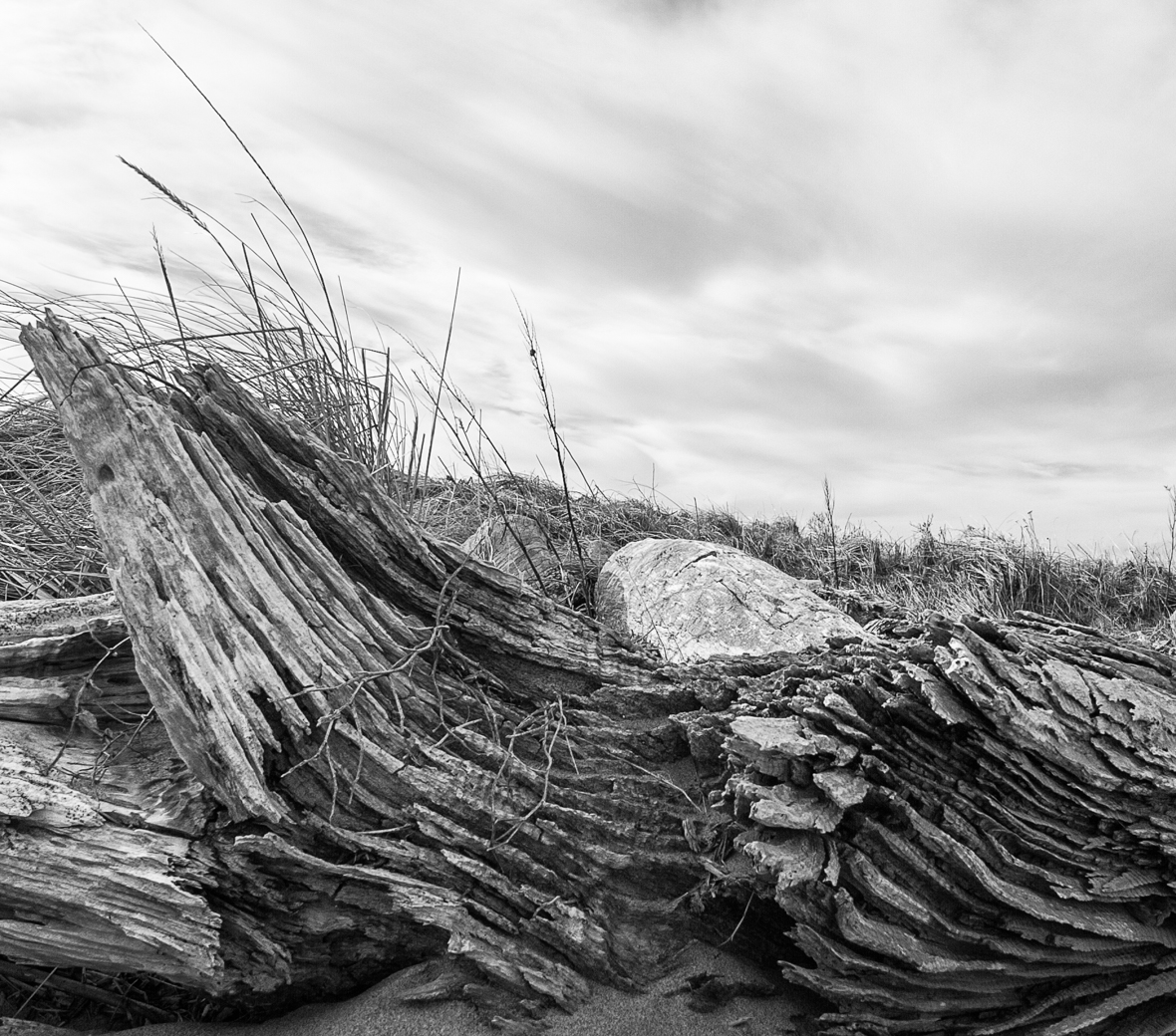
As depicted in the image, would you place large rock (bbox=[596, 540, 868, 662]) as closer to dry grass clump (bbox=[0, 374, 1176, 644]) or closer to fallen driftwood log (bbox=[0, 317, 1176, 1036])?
dry grass clump (bbox=[0, 374, 1176, 644])

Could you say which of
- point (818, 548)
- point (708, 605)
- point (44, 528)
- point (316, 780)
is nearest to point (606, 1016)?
point (316, 780)

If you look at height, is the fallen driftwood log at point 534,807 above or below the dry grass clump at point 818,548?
below

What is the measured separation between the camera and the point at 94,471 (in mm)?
3059

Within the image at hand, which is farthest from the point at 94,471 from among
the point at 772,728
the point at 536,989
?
the point at 772,728

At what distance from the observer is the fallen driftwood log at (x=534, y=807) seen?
2689 millimetres

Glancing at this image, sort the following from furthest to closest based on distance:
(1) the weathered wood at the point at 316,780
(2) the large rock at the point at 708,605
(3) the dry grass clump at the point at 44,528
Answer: (2) the large rock at the point at 708,605 → (3) the dry grass clump at the point at 44,528 → (1) the weathered wood at the point at 316,780

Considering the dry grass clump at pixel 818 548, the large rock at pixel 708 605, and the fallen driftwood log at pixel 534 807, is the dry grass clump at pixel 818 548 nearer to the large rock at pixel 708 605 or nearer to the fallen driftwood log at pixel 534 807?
the large rock at pixel 708 605

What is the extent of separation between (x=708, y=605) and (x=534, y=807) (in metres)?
3.01

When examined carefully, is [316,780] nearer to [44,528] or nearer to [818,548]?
[44,528]

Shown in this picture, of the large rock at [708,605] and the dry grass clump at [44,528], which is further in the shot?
A: the large rock at [708,605]

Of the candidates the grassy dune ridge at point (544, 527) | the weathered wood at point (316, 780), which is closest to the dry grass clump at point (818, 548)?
the grassy dune ridge at point (544, 527)

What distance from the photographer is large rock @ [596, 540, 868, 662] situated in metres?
5.47

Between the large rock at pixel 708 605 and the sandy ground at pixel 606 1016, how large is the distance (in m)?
2.37

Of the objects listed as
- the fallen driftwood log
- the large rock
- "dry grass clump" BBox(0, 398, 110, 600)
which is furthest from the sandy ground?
"dry grass clump" BBox(0, 398, 110, 600)
